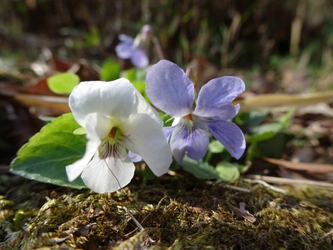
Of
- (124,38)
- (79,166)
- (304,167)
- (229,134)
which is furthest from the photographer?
(124,38)

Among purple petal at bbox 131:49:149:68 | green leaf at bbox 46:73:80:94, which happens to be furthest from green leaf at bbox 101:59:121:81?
green leaf at bbox 46:73:80:94

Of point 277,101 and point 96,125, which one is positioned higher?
point 96,125

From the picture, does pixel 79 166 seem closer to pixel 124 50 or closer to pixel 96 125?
pixel 96 125

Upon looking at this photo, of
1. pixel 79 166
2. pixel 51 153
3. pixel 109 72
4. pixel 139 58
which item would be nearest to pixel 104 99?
pixel 79 166

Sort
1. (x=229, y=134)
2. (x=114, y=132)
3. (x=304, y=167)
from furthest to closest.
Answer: (x=304, y=167) < (x=229, y=134) < (x=114, y=132)

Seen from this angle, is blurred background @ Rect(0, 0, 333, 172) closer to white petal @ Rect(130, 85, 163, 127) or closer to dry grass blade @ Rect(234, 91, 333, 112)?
dry grass blade @ Rect(234, 91, 333, 112)

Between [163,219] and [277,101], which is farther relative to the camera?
[277,101]
